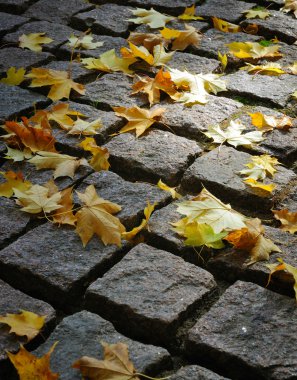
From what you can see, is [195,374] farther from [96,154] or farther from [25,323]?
[96,154]

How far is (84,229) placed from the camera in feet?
8.38

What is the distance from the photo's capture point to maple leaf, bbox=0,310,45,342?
84.2 inches

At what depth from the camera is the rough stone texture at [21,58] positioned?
3.82 meters

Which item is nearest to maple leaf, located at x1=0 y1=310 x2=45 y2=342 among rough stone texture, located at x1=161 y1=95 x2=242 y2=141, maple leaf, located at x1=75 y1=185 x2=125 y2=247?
maple leaf, located at x1=75 y1=185 x2=125 y2=247

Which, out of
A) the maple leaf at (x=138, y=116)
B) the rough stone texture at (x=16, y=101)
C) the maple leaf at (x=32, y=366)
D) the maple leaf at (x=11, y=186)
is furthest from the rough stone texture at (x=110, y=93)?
the maple leaf at (x=32, y=366)

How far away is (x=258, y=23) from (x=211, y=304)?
2.54 meters

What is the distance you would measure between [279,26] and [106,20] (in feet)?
3.68

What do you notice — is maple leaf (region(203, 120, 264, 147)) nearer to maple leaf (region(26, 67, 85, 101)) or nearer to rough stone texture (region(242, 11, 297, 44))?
maple leaf (region(26, 67, 85, 101))

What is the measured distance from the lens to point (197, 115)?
3369 millimetres

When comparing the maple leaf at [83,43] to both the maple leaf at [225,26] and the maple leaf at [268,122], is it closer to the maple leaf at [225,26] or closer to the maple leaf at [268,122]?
the maple leaf at [225,26]

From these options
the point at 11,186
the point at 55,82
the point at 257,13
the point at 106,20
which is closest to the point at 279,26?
the point at 257,13

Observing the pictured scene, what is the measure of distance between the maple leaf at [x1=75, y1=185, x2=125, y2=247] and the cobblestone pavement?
4cm

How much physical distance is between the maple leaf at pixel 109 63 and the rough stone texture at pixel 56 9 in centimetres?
69

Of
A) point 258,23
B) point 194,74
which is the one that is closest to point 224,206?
point 194,74
